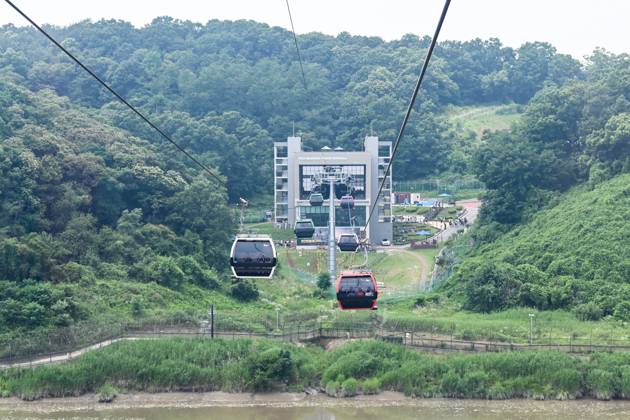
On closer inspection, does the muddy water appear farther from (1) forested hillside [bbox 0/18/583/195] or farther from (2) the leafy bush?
(1) forested hillside [bbox 0/18/583/195]

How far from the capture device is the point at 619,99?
56250 millimetres

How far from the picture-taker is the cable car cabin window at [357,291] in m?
27.3

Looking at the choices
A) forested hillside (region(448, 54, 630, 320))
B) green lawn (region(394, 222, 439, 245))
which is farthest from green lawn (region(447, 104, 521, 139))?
forested hillside (region(448, 54, 630, 320))

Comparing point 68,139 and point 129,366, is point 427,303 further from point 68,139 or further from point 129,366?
point 68,139

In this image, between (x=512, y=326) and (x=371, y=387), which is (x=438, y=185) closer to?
(x=512, y=326)

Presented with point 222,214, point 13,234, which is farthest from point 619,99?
point 13,234

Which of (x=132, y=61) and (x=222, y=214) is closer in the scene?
(x=222, y=214)

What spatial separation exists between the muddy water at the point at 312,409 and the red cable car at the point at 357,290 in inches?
247

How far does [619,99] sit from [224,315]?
88.5ft

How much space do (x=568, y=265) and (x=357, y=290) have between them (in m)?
20.5

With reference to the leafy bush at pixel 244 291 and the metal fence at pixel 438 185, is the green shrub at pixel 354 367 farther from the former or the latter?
the metal fence at pixel 438 185

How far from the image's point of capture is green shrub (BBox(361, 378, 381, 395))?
113 feet

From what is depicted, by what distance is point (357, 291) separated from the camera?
89.7 feet

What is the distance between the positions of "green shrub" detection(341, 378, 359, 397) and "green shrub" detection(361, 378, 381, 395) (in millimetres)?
240
